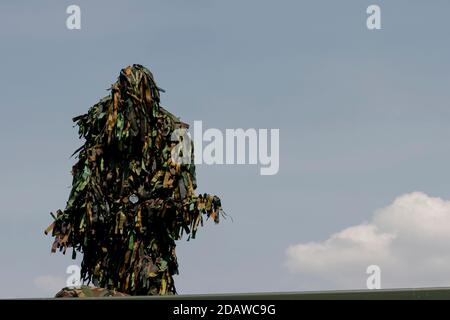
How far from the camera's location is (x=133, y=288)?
75.5 feet

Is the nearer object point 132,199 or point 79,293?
point 79,293

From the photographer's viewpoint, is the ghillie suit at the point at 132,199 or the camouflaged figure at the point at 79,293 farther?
the ghillie suit at the point at 132,199

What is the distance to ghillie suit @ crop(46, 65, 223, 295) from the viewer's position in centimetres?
2294

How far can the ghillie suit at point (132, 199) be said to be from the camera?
75.3ft

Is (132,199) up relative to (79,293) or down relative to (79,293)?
up

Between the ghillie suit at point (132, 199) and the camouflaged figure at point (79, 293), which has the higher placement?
the ghillie suit at point (132, 199)

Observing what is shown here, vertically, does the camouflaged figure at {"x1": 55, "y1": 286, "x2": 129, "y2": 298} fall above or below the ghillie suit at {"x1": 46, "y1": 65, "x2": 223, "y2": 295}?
below

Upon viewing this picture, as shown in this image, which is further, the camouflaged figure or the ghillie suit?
the ghillie suit

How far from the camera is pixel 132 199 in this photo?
920 inches
